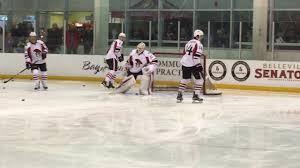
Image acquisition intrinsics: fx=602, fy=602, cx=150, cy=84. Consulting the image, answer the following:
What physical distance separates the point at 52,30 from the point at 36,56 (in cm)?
661

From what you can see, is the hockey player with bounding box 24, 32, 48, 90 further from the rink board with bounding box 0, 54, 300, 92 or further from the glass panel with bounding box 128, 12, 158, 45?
the glass panel with bounding box 128, 12, 158, 45

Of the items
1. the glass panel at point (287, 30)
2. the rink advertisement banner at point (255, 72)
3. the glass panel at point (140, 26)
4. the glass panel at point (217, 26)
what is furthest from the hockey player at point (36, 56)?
the glass panel at point (287, 30)

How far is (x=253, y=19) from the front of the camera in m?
20.7

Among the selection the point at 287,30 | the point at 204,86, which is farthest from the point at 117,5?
the point at 204,86

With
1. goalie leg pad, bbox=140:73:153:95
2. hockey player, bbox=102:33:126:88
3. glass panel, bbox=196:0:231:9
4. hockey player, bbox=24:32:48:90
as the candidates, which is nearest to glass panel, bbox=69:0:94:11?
glass panel, bbox=196:0:231:9

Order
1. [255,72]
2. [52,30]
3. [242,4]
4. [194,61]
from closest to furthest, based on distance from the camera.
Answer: [194,61] < [255,72] < [242,4] < [52,30]

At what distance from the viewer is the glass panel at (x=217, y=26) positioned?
20.1m

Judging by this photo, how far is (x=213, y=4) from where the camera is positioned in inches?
869

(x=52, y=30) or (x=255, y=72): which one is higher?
(x=52, y=30)

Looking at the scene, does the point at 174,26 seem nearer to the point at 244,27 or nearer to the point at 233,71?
the point at 244,27

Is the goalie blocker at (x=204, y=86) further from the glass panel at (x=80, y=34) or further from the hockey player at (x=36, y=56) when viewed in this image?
the glass panel at (x=80, y=34)

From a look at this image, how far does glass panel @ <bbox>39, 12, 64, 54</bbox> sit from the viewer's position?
20766 mm

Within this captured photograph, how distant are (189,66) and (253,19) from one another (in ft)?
28.9

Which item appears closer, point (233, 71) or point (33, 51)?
point (33, 51)
